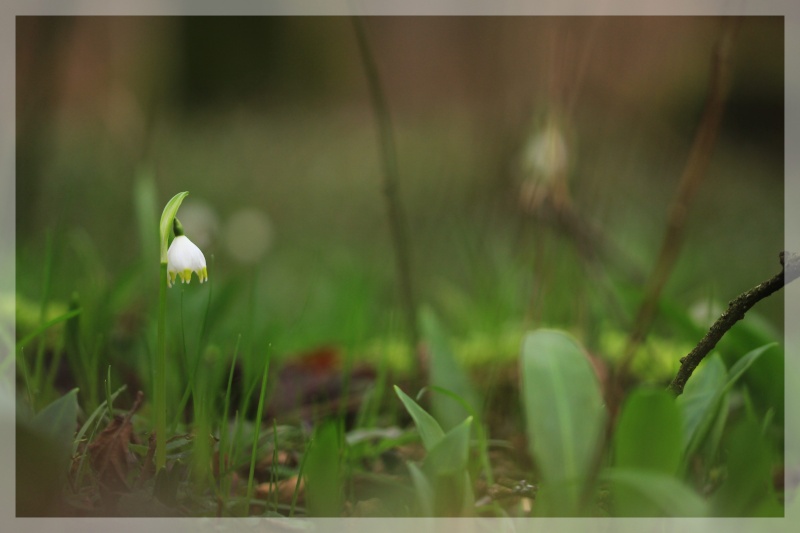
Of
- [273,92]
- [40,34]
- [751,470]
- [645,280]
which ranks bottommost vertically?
[751,470]

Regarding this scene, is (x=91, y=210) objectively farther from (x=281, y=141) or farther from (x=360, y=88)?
(x=360, y=88)

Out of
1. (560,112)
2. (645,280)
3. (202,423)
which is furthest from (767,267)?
(202,423)

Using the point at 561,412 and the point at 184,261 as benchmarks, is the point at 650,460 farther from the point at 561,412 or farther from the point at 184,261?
the point at 184,261

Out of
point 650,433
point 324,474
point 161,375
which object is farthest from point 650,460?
point 161,375

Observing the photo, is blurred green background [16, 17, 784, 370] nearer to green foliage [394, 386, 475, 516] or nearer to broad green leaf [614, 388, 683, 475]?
green foliage [394, 386, 475, 516]

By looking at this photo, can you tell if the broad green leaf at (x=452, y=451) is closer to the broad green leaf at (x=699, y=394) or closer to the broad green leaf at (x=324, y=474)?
the broad green leaf at (x=324, y=474)

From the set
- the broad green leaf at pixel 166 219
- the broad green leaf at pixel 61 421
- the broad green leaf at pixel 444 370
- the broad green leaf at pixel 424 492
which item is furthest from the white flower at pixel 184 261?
the broad green leaf at pixel 444 370
